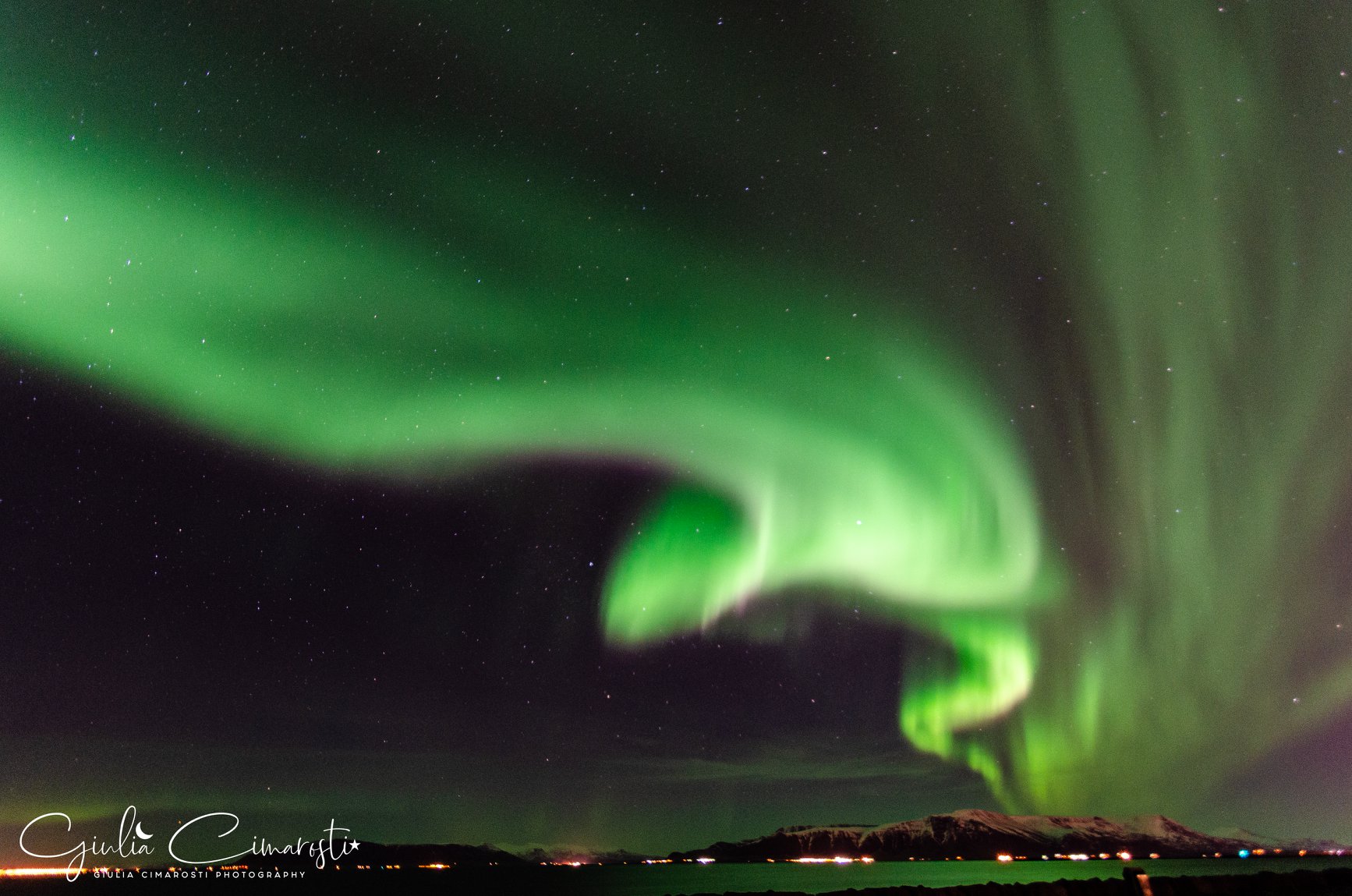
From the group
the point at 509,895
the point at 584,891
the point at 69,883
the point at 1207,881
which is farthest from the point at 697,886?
the point at 1207,881

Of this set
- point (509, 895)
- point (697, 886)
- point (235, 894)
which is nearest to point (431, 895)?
point (509, 895)

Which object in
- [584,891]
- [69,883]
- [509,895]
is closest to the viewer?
[509,895]

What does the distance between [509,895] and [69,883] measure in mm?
109066

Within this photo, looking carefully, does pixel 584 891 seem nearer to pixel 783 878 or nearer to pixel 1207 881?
pixel 783 878

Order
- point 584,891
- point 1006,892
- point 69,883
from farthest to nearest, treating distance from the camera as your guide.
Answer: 1. point 69,883
2. point 584,891
3. point 1006,892

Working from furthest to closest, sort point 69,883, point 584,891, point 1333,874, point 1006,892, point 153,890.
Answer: point 69,883 < point 153,890 < point 584,891 < point 1333,874 < point 1006,892

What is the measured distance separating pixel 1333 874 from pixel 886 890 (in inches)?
1055

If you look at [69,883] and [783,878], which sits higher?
[69,883]

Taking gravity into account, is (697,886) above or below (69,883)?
below

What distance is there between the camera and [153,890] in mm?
143250

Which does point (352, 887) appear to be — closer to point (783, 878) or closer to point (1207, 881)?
point (783, 878)

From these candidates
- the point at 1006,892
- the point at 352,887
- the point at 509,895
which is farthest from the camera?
the point at 352,887

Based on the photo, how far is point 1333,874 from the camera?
133ft

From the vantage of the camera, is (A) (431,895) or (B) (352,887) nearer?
(A) (431,895)
